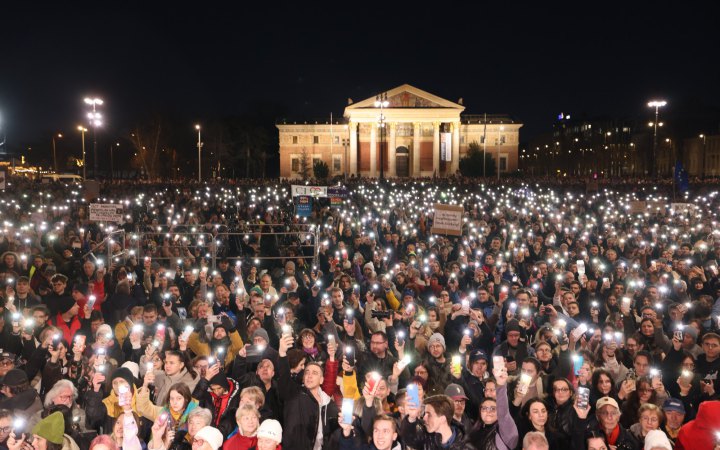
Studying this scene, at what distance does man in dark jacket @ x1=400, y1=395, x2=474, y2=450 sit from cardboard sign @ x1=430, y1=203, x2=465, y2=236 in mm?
10407

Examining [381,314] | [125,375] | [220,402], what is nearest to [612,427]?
[220,402]

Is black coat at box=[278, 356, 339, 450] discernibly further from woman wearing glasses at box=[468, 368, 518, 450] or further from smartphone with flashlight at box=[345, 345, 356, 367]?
woman wearing glasses at box=[468, 368, 518, 450]

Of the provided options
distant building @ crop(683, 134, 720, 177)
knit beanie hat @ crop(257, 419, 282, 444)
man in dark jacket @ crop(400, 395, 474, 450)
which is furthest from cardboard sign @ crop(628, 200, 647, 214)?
distant building @ crop(683, 134, 720, 177)

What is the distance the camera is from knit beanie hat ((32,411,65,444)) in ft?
16.7

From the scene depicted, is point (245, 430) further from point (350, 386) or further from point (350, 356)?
point (350, 356)

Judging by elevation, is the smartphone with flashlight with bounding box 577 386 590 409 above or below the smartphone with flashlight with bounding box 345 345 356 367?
below

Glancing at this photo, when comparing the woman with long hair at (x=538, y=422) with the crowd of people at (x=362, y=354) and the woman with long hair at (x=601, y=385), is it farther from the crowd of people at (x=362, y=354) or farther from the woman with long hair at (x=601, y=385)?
the woman with long hair at (x=601, y=385)

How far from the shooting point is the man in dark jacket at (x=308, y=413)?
553 cm

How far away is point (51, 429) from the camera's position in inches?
201

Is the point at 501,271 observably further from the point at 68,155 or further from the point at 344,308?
the point at 68,155

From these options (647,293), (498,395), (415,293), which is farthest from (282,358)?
(647,293)

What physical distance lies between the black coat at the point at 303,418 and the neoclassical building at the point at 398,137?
241ft

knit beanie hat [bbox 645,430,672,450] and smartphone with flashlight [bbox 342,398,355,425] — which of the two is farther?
knit beanie hat [bbox 645,430,672,450]

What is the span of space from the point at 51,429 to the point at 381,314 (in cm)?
441
